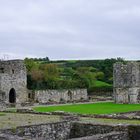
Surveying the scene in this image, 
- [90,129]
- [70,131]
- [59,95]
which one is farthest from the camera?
[59,95]

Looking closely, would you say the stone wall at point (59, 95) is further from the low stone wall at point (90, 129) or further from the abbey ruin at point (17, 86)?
the low stone wall at point (90, 129)

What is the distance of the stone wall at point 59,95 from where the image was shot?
2196 inches

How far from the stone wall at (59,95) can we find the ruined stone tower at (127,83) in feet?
25.4

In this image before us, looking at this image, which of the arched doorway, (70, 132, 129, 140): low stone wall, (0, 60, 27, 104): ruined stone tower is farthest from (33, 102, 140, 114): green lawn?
Result: (70, 132, 129, 140): low stone wall

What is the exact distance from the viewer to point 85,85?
248 ft

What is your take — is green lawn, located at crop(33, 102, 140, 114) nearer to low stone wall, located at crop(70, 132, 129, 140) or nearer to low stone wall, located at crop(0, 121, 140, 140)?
low stone wall, located at crop(0, 121, 140, 140)

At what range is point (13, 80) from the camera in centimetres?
5397

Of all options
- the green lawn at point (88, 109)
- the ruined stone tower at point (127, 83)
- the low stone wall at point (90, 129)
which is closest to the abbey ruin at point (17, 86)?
the ruined stone tower at point (127, 83)

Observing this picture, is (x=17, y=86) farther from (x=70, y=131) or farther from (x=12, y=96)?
(x=70, y=131)

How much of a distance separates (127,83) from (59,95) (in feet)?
31.5

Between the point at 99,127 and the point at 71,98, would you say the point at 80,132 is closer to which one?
the point at 99,127

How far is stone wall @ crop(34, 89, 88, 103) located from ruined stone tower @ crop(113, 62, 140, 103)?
305 inches

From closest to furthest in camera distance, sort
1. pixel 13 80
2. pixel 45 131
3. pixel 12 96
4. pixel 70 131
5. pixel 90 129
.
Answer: pixel 45 131
pixel 90 129
pixel 70 131
pixel 13 80
pixel 12 96

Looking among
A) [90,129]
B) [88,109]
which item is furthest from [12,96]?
[90,129]
